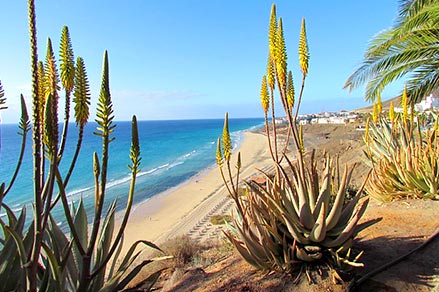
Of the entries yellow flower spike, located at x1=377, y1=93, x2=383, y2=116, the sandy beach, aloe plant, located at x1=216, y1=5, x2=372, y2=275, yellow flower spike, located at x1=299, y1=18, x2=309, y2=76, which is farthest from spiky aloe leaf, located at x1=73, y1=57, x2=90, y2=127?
the sandy beach

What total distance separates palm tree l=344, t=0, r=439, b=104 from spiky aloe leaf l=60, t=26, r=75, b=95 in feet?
→ 22.5

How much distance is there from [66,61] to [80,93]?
10.4 inches

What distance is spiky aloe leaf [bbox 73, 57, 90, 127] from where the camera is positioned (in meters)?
2.05

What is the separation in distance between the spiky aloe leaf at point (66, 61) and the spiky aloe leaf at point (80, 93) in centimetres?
11

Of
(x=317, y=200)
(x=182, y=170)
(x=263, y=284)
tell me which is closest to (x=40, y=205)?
(x=263, y=284)

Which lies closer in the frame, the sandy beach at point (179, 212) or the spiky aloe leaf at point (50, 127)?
the spiky aloe leaf at point (50, 127)

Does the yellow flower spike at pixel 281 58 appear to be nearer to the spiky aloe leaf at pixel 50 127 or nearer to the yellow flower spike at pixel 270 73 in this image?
the yellow flower spike at pixel 270 73

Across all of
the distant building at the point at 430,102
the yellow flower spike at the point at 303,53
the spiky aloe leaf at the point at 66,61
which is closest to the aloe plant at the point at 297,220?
the yellow flower spike at the point at 303,53

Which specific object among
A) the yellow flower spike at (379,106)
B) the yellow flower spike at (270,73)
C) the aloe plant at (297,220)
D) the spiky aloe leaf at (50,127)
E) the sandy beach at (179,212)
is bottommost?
the sandy beach at (179,212)

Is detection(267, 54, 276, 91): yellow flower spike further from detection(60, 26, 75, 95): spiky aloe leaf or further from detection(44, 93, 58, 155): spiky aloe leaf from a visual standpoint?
detection(44, 93, 58, 155): spiky aloe leaf

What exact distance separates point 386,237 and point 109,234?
3.30m

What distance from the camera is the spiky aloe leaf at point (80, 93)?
205cm

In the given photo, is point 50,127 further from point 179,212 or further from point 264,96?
point 179,212

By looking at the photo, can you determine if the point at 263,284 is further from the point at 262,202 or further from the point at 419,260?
the point at 419,260
